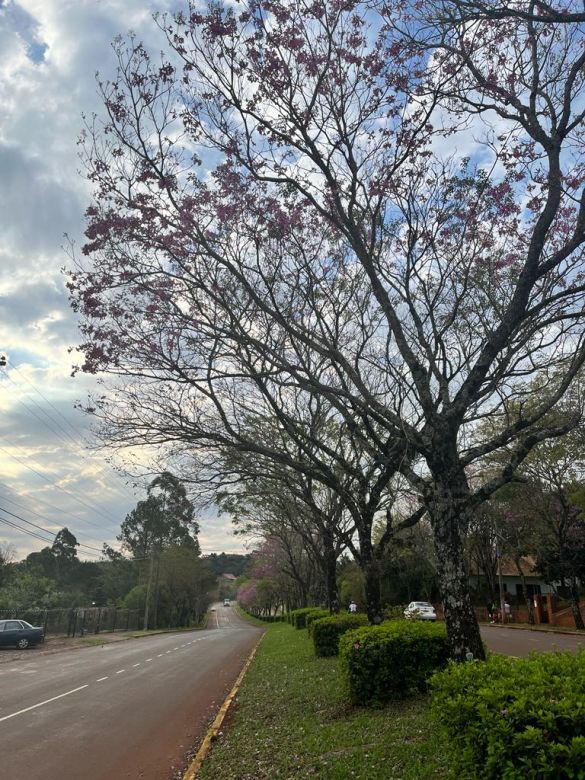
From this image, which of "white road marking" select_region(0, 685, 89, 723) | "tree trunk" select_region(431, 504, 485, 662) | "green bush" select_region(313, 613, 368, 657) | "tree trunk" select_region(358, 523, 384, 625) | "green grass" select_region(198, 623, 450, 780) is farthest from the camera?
"green bush" select_region(313, 613, 368, 657)

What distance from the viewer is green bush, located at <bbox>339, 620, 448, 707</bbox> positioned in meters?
8.70

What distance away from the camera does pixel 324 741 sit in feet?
23.4

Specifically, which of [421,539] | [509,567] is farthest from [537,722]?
[509,567]

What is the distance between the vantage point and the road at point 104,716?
735 centimetres

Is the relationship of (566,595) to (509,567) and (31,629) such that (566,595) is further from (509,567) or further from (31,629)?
(31,629)

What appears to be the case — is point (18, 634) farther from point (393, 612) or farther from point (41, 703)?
point (393, 612)

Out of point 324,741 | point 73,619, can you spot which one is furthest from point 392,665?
point 73,619

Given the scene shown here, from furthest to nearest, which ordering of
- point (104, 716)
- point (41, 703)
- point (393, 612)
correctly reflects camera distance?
point (393, 612), point (41, 703), point (104, 716)

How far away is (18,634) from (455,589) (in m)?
25.2

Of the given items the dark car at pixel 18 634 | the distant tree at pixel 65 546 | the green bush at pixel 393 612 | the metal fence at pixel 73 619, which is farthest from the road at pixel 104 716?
the distant tree at pixel 65 546

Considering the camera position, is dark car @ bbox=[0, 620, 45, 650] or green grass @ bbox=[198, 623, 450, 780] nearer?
green grass @ bbox=[198, 623, 450, 780]

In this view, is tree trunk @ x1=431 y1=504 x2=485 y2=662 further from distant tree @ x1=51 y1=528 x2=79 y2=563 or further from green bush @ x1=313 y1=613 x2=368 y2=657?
distant tree @ x1=51 y1=528 x2=79 y2=563

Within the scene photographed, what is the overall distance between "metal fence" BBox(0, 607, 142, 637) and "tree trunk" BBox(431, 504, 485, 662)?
3047 cm

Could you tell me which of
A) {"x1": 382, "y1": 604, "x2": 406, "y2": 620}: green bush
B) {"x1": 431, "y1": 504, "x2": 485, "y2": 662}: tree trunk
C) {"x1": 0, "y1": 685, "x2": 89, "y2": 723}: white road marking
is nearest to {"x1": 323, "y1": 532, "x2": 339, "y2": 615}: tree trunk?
{"x1": 382, "y1": 604, "x2": 406, "y2": 620}: green bush
